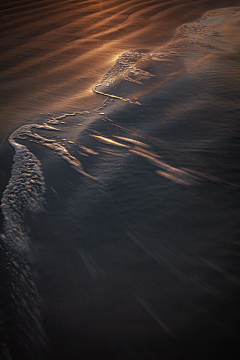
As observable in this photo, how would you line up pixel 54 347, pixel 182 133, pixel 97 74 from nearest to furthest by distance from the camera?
pixel 54 347, pixel 182 133, pixel 97 74

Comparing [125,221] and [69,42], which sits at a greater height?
[69,42]

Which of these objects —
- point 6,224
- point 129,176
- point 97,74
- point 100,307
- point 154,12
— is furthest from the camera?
point 154,12

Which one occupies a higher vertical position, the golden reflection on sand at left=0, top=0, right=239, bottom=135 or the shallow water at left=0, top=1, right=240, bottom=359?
the golden reflection on sand at left=0, top=0, right=239, bottom=135

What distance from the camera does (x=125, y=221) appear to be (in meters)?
1.47

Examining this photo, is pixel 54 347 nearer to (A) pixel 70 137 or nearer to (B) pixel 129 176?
(B) pixel 129 176

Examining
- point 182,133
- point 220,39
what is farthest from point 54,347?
point 220,39

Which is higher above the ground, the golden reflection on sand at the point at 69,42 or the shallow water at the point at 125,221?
the golden reflection on sand at the point at 69,42

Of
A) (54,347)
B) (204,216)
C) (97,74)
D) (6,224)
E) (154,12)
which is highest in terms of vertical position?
(154,12)

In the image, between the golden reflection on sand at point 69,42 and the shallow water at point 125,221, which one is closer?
the shallow water at point 125,221

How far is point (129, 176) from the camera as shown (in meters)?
1.78

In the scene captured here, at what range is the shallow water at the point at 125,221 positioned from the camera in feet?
3.41

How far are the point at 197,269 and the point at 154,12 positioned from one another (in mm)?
6960

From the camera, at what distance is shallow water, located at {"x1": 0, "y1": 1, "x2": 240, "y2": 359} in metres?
1.04

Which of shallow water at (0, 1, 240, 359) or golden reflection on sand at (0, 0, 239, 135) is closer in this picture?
shallow water at (0, 1, 240, 359)
